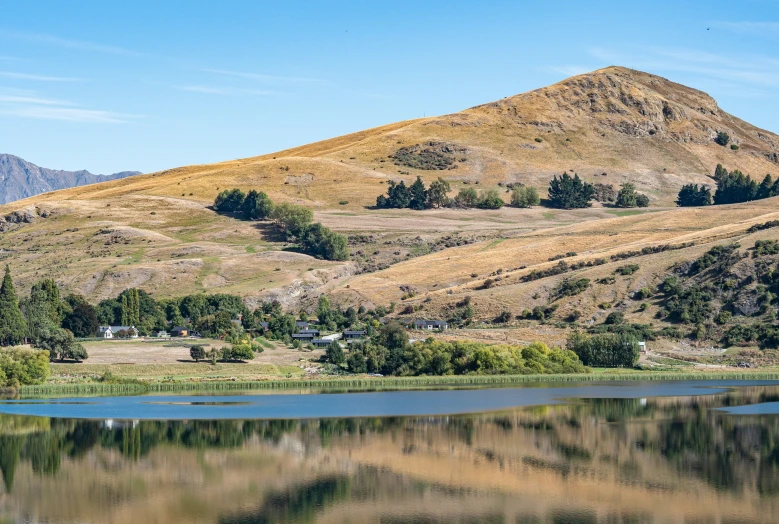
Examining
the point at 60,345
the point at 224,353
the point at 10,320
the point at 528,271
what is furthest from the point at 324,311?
the point at 10,320

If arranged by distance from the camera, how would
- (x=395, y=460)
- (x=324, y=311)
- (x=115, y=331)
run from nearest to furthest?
(x=395, y=460)
(x=115, y=331)
(x=324, y=311)

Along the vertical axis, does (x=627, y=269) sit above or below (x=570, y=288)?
above

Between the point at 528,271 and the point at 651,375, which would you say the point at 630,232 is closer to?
the point at 528,271

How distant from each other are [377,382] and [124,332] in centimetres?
5014

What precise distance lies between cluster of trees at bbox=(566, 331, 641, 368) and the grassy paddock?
5083mm

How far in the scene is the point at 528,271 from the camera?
561ft

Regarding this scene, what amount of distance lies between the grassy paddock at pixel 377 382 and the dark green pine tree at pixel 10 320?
23.3m

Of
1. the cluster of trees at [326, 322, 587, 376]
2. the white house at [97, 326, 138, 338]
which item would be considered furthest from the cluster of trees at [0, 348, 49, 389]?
the white house at [97, 326, 138, 338]

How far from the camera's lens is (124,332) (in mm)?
147500

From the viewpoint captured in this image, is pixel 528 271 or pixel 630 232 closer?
pixel 528 271

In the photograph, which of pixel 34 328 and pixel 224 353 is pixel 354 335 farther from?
pixel 34 328

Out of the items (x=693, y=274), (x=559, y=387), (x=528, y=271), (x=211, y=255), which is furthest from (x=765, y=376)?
(x=211, y=255)

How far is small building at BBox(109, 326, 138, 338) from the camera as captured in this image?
14712 cm

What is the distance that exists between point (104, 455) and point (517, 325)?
9044cm
